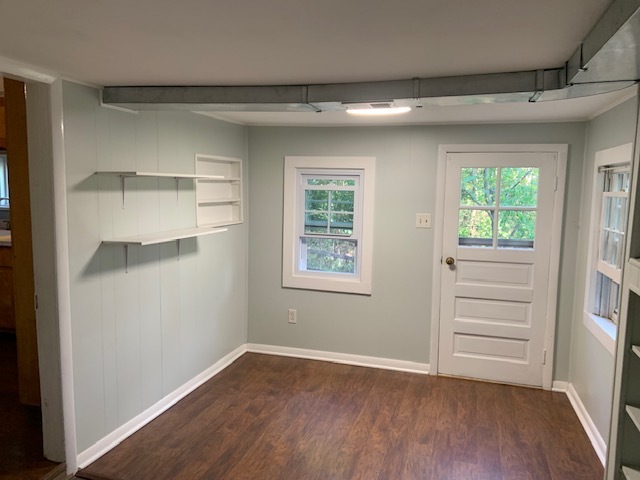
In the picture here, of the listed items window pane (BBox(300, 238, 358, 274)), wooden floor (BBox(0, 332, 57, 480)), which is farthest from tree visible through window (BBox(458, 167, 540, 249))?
wooden floor (BBox(0, 332, 57, 480))

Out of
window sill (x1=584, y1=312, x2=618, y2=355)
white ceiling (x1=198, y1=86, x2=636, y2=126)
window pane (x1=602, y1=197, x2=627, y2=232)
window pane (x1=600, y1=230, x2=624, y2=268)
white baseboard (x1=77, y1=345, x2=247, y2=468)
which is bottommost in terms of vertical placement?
white baseboard (x1=77, y1=345, x2=247, y2=468)

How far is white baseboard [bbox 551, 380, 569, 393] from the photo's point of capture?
3.58 m

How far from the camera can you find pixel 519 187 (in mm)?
3551

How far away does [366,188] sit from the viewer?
3877 mm

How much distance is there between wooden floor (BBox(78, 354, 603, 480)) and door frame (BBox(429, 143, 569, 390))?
0.25 metres

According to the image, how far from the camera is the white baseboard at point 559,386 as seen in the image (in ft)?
11.7

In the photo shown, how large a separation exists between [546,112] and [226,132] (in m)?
2.36

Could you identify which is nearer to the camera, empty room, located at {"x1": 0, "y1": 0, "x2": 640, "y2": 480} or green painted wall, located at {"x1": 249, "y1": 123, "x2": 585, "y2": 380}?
empty room, located at {"x1": 0, "y1": 0, "x2": 640, "y2": 480}

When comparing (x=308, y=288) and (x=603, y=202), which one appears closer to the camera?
(x=603, y=202)

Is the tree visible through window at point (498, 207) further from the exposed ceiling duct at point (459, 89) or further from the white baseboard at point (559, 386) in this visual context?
the exposed ceiling duct at point (459, 89)

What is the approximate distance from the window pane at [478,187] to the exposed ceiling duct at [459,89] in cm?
149

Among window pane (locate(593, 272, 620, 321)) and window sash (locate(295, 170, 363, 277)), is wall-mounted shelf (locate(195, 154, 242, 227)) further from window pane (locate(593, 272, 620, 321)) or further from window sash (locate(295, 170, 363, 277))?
window pane (locate(593, 272, 620, 321))

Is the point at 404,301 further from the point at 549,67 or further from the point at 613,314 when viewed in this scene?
the point at 549,67

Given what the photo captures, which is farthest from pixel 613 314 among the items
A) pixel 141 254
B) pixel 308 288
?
pixel 141 254
